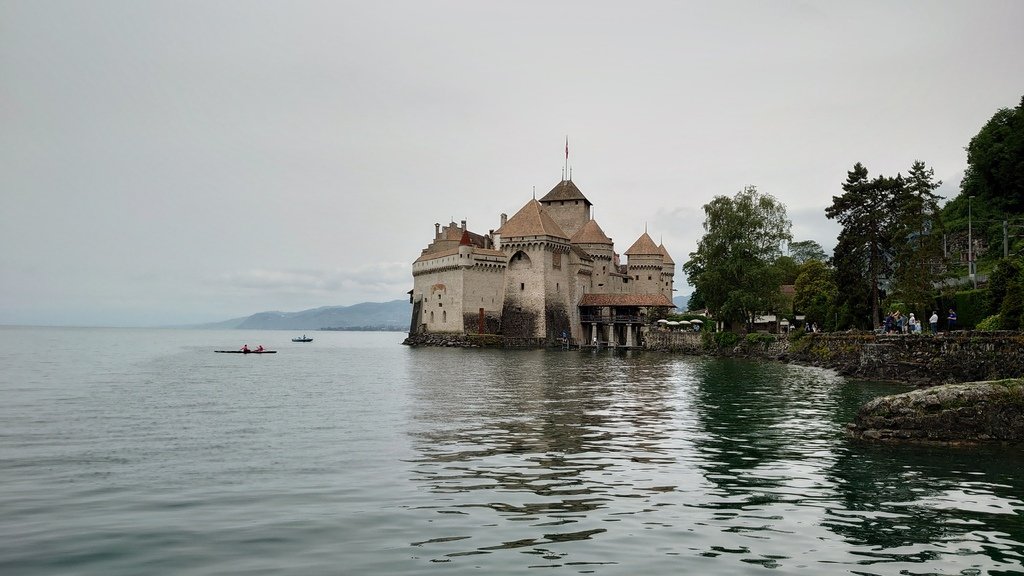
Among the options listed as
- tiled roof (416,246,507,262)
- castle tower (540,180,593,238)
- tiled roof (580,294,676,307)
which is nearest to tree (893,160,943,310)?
tiled roof (580,294,676,307)

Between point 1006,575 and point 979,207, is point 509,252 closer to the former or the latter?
point 979,207

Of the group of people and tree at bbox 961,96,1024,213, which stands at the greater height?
tree at bbox 961,96,1024,213

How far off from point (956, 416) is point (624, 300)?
2687 inches

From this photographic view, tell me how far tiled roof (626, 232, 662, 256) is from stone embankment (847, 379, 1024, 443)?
76.5 meters

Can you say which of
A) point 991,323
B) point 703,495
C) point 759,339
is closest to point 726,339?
point 759,339

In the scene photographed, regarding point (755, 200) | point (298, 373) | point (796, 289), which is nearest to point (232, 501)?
point (298, 373)

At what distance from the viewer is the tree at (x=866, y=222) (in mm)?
41250

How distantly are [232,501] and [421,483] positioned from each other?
265 cm

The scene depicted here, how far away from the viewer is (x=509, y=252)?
81.2 m

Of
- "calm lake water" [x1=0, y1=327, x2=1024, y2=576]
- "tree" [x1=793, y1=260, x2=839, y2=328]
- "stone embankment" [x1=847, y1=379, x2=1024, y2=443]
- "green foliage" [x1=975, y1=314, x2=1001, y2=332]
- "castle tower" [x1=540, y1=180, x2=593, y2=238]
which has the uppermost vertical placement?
"castle tower" [x1=540, y1=180, x2=593, y2=238]

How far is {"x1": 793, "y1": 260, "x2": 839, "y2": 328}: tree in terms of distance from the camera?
55.9 meters

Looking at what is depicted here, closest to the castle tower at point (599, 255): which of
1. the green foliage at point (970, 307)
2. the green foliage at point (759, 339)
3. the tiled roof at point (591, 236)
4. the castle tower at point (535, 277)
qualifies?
the tiled roof at point (591, 236)

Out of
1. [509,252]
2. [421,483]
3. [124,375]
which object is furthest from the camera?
[509,252]

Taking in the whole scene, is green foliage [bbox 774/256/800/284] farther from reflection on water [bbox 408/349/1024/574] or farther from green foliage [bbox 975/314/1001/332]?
reflection on water [bbox 408/349/1024/574]
